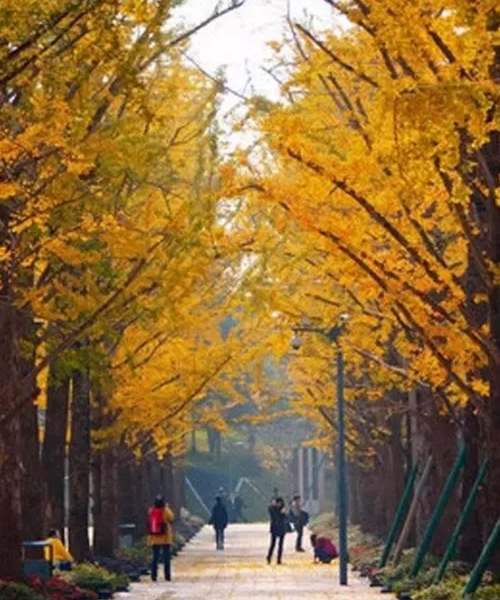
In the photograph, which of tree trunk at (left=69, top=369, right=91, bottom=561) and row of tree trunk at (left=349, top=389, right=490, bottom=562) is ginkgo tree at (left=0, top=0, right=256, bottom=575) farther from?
tree trunk at (left=69, top=369, right=91, bottom=561)

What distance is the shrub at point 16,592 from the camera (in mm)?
22859

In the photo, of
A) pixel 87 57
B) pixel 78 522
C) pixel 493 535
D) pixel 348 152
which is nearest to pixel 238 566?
pixel 78 522

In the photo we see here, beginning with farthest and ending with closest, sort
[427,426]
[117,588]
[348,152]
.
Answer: [427,426], [117,588], [348,152]

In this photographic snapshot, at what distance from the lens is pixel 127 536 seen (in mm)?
46219

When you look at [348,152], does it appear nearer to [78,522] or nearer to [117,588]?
[117,588]

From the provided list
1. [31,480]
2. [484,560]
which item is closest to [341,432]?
[31,480]

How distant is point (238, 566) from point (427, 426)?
44.7 ft

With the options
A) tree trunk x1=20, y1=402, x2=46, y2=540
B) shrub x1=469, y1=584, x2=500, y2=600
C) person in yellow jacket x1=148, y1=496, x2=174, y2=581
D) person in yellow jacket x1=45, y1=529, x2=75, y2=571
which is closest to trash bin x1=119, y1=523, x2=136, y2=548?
person in yellow jacket x1=148, y1=496, x2=174, y2=581

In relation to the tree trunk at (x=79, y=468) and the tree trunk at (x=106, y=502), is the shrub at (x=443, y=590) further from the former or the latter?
the tree trunk at (x=106, y=502)

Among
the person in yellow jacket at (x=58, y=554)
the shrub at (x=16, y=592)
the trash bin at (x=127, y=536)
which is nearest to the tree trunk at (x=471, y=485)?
the person in yellow jacket at (x=58, y=554)

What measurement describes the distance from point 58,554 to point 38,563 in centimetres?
361

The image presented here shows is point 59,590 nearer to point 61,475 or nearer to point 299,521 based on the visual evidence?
point 61,475

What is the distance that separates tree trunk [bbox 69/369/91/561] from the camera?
113 ft

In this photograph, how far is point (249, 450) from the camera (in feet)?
465
